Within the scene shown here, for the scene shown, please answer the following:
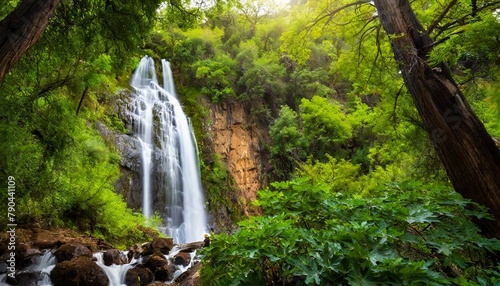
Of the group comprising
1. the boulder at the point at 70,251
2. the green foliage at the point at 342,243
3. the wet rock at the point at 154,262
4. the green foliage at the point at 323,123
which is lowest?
the wet rock at the point at 154,262

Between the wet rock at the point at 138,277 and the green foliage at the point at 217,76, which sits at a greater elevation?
the green foliage at the point at 217,76

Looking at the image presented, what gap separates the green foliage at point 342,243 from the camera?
1.61 metres

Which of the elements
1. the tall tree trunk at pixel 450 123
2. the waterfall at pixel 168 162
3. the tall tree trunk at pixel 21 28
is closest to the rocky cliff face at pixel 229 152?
the waterfall at pixel 168 162

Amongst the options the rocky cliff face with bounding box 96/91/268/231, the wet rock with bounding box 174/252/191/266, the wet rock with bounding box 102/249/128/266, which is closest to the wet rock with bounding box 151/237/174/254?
the wet rock with bounding box 174/252/191/266

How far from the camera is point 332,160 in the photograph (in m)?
14.4

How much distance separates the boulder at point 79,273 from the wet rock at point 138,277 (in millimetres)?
550

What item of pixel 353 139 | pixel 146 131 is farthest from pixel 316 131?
pixel 146 131

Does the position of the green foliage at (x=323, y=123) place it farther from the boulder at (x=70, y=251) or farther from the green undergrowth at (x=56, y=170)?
the boulder at (x=70, y=251)

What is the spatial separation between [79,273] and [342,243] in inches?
248

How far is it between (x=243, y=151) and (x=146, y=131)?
7.20m

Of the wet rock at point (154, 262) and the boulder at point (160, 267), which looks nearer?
the boulder at point (160, 267)

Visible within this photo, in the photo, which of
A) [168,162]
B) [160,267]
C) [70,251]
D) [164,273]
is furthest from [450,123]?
[168,162]

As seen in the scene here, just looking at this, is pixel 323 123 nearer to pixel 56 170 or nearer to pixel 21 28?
pixel 56 170

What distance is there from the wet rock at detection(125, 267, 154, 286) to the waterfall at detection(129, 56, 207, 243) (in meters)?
7.33
